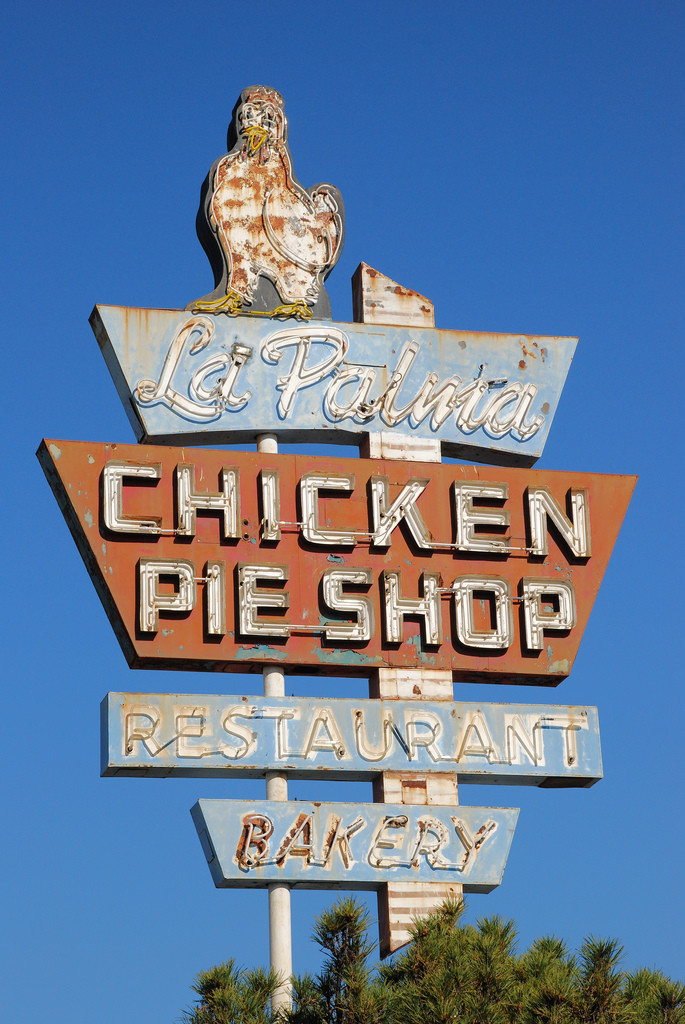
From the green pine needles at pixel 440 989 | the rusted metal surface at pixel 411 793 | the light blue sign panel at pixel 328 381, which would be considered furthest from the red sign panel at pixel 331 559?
the green pine needles at pixel 440 989

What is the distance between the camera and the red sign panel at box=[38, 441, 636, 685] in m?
19.1

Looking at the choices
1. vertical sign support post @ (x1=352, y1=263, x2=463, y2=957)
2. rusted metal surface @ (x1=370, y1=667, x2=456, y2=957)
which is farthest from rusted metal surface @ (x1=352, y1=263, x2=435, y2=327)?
rusted metal surface @ (x1=370, y1=667, x2=456, y2=957)

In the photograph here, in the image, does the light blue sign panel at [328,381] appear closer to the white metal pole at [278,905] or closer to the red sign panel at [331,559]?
the red sign panel at [331,559]

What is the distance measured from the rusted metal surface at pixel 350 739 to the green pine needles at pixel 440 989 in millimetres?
4909

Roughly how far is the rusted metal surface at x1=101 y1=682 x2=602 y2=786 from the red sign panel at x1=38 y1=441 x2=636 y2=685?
1.69ft

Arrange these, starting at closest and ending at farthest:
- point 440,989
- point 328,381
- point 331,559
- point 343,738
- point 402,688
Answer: point 440,989 < point 343,738 < point 402,688 < point 331,559 < point 328,381

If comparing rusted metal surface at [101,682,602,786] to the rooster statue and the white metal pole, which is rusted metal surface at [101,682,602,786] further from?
the rooster statue

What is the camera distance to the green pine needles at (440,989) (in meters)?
12.9

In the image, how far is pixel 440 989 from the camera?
1287cm

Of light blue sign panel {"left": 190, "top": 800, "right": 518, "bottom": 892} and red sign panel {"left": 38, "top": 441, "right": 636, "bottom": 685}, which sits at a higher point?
red sign panel {"left": 38, "top": 441, "right": 636, "bottom": 685}

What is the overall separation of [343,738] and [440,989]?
6.10 m

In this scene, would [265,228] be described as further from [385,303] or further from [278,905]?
[278,905]

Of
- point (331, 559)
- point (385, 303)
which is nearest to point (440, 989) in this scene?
point (331, 559)

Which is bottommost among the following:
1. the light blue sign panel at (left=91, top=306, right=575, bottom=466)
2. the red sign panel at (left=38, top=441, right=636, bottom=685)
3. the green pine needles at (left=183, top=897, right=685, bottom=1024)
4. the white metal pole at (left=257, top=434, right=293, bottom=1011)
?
the green pine needles at (left=183, top=897, right=685, bottom=1024)
